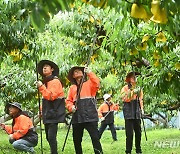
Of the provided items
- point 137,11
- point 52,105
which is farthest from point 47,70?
point 137,11

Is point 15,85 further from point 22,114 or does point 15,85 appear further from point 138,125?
point 138,125

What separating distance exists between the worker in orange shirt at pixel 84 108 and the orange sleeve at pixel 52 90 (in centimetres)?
25

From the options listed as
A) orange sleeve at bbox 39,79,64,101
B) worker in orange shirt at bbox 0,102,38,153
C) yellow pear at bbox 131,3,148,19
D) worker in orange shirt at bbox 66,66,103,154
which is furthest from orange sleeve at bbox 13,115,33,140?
yellow pear at bbox 131,3,148,19

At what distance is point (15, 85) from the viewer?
10273 mm

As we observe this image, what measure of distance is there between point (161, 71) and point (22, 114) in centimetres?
302

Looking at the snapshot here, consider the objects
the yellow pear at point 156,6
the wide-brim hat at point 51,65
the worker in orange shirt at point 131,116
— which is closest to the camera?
the yellow pear at point 156,6

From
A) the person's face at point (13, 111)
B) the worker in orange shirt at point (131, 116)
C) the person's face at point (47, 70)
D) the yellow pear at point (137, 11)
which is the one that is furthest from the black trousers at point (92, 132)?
the yellow pear at point (137, 11)

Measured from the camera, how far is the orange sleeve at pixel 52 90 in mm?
5383

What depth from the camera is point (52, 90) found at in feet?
17.8

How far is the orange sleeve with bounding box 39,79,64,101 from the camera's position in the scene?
5383mm

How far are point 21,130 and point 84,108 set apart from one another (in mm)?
1366

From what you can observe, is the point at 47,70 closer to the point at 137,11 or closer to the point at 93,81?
the point at 93,81

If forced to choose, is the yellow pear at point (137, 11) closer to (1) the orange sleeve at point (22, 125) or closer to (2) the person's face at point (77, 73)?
(2) the person's face at point (77, 73)

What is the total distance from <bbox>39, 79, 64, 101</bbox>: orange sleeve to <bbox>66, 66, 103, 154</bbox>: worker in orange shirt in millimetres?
251
